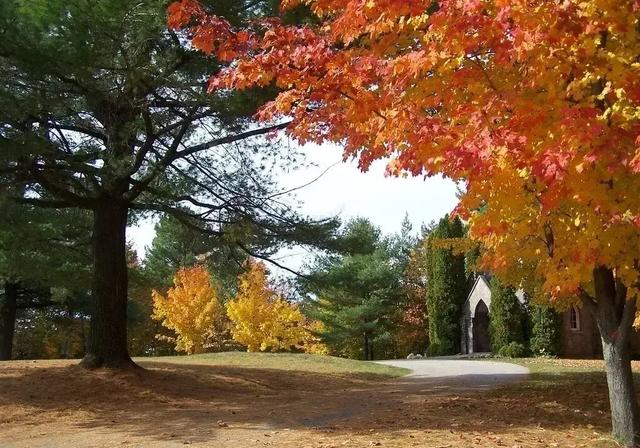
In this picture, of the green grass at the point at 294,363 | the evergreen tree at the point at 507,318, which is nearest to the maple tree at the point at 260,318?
the evergreen tree at the point at 507,318

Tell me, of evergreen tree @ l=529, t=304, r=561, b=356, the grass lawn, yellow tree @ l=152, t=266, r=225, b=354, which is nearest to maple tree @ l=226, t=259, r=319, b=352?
yellow tree @ l=152, t=266, r=225, b=354

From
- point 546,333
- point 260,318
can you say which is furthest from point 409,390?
point 260,318

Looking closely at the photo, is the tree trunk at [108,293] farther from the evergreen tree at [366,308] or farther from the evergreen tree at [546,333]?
the evergreen tree at [366,308]

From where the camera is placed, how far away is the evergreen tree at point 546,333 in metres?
26.9

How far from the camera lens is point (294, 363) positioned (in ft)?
62.2

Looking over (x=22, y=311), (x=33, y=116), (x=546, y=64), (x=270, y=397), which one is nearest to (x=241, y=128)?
(x=33, y=116)

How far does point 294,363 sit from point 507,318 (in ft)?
42.5

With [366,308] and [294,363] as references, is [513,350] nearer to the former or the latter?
[366,308]

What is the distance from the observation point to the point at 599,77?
16.7 feet

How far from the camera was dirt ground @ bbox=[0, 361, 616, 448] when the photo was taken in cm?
736

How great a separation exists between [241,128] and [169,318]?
25.6m

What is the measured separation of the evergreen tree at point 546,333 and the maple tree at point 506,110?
20904 millimetres

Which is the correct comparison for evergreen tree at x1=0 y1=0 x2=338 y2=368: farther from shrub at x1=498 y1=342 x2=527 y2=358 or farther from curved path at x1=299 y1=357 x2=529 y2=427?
shrub at x1=498 y1=342 x2=527 y2=358

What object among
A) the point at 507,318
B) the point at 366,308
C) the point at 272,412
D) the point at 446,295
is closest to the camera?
the point at 272,412
